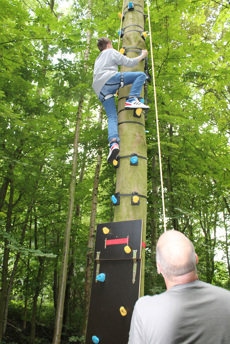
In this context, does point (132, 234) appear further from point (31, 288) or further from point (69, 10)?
point (69, 10)

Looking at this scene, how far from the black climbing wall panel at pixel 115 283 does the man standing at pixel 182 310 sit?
76cm

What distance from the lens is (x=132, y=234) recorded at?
2.14 m

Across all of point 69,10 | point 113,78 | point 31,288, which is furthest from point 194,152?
point 69,10

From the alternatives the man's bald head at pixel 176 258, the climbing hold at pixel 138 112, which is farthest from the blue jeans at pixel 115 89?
the man's bald head at pixel 176 258

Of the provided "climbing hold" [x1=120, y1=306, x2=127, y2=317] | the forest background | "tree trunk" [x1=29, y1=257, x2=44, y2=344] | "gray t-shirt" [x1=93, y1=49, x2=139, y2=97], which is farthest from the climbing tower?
"tree trunk" [x1=29, y1=257, x2=44, y2=344]

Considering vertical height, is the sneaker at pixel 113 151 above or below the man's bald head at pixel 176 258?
above

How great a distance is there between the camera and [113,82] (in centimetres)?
306

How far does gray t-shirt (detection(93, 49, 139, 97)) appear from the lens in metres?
2.96

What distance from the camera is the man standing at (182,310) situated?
1.10 meters

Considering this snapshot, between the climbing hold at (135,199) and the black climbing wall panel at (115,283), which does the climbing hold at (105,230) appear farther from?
the climbing hold at (135,199)

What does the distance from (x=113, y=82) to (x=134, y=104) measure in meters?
0.52

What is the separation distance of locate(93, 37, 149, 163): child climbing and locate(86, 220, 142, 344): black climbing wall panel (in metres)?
0.81

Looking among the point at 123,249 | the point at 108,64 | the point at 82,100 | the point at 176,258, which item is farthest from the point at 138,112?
the point at 82,100

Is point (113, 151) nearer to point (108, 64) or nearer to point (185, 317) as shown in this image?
point (108, 64)
